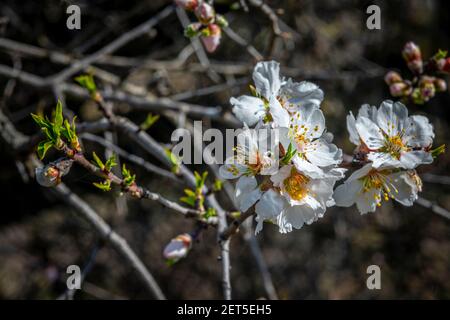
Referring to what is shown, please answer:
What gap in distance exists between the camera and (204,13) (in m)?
1.56

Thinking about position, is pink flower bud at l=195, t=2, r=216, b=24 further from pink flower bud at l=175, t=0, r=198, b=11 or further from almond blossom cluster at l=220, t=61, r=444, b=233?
almond blossom cluster at l=220, t=61, r=444, b=233

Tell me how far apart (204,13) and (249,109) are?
470mm

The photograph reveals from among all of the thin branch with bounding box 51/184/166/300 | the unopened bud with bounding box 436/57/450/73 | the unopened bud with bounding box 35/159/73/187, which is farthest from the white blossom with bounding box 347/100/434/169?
the thin branch with bounding box 51/184/166/300

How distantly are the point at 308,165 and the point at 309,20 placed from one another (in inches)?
95.2

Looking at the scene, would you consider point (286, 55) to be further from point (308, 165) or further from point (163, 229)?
point (308, 165)

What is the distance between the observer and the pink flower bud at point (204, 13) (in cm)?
155

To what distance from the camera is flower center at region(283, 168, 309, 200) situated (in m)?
1.22

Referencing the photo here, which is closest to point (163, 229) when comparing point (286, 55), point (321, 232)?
point (321, 232)

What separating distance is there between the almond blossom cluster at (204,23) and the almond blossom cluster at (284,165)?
0.40 meters

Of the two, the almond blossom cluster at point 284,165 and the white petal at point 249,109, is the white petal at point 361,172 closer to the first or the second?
the almond blossom cluster at point 284,165

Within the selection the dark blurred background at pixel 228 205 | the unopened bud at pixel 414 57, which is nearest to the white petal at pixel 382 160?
the unopened bud at pixel 414 57

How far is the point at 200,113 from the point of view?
2.33 metres
